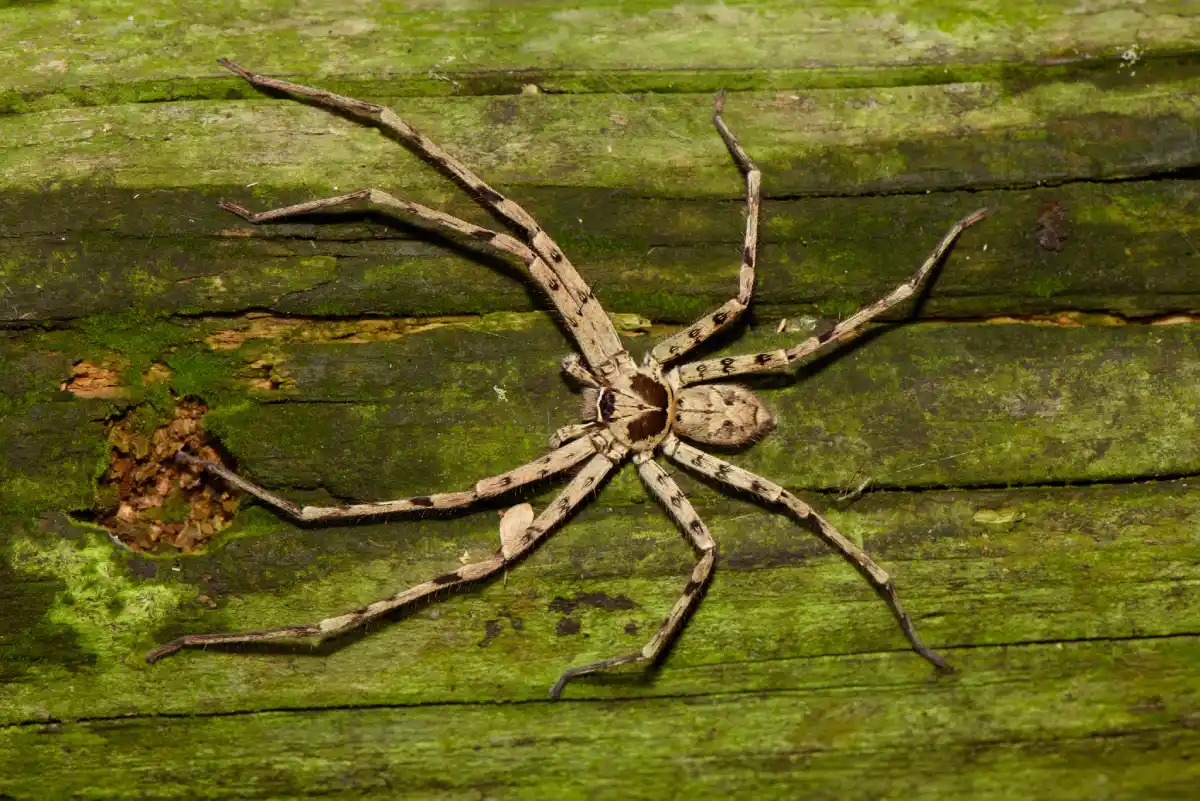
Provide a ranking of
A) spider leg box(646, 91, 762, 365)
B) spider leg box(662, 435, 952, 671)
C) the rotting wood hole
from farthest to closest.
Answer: spider leg box(646, 91, 762, 365) → spider leg box(662, 435, 952, 671) → the rotting wood hole

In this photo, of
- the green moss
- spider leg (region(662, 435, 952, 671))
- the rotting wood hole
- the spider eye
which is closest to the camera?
the green moss

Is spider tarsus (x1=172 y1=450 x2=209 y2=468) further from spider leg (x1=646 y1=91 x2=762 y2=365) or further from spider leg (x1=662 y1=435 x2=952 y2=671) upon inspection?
spider leg (x1=662 y1=435 x2=952 y2=671)

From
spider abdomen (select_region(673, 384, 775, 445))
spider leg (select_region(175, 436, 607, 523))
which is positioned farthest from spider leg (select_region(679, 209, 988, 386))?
spider leg (select_region(175, 436, 607, 523))

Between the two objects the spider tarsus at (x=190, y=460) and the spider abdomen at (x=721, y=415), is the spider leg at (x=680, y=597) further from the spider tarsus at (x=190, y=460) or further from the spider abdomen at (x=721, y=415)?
the spider tarsus at (x=190, y=460)

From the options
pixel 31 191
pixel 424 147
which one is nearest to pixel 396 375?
pixel 424 147

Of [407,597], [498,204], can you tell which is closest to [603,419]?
[498,204]

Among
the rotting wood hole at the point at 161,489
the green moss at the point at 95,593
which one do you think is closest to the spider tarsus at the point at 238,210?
the rotting wood hole at the point at 161,489

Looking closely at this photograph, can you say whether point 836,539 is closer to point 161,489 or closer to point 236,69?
point 161,489
